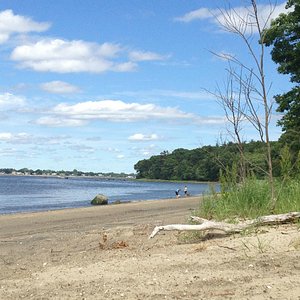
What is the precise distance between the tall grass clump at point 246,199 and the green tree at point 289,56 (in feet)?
18.5

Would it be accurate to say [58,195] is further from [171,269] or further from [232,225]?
[171,269]

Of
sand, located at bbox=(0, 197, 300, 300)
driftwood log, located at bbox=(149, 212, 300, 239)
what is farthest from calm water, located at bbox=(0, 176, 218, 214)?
sand, located at bbox=(0, 197, 300, 300)

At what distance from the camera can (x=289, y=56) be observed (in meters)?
17.0

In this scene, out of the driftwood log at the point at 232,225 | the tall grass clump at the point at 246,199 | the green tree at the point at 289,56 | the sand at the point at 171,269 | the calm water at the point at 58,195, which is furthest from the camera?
the calm water at the point at 58,195

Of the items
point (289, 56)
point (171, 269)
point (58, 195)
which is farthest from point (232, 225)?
point (58, 195)

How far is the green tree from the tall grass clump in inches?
222

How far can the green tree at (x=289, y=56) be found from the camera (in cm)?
1669

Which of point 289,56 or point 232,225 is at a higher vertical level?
point 289,56

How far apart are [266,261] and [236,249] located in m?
0.84

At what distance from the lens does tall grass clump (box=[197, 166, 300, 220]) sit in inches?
388

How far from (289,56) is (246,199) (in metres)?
8.17

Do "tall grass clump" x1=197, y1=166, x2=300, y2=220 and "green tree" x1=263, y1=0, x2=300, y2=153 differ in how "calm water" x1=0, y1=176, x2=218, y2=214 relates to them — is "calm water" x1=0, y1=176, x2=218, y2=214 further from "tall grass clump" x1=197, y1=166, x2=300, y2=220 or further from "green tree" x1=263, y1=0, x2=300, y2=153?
"green tree" x1=263, y1=0, x2=300, y2=153

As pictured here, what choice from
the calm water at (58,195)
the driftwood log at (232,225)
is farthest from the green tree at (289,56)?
the driftwood log at (232,225)

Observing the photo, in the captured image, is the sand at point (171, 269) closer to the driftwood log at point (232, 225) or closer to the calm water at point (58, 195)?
the driftwood log at point (232, 225)
